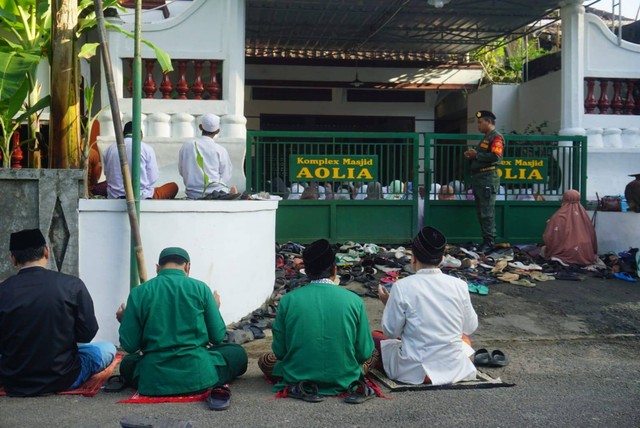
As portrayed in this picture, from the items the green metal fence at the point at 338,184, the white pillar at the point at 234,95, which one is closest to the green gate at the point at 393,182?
the green metal fence at the point at 338,184

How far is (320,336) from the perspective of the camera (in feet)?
16.2

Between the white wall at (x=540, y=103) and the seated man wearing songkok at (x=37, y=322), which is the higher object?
the white wall at (x=540, y=103)

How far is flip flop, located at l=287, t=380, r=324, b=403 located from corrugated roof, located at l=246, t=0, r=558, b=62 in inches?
298

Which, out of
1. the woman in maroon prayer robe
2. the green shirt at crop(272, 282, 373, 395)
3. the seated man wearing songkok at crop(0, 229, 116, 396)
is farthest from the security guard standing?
the seated man wearing songkok at crop(0, 229, 116, 396)

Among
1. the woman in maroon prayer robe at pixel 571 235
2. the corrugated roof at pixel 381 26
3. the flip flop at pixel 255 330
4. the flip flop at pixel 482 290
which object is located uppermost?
the corrugated roof at pixel 381 26

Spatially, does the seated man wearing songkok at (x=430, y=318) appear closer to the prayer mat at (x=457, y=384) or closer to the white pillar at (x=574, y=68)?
the prayer mat at (x=457, y=384)

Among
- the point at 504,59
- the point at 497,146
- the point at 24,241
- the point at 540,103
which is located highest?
the point at 504,59

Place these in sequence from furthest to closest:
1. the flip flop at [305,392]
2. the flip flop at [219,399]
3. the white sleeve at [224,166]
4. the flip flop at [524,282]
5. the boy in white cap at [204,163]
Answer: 1. the flip flop at [524,282]
2. the white sleeve at [224,166]
3. the boy in white cap at [204,163]
4. the flip flop at [305,392]
5. the flip flop at [219,399]

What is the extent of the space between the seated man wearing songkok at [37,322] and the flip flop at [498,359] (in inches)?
124

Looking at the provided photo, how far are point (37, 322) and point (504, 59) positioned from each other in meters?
15.9

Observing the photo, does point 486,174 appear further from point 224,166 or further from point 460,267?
point 224,166

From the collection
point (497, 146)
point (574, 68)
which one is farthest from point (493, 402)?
point (574, 68)

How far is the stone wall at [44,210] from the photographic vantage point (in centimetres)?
625

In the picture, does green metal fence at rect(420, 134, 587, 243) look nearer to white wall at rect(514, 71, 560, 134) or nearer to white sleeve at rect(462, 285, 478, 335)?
white wall at rect(514, 71, 560, 134)
